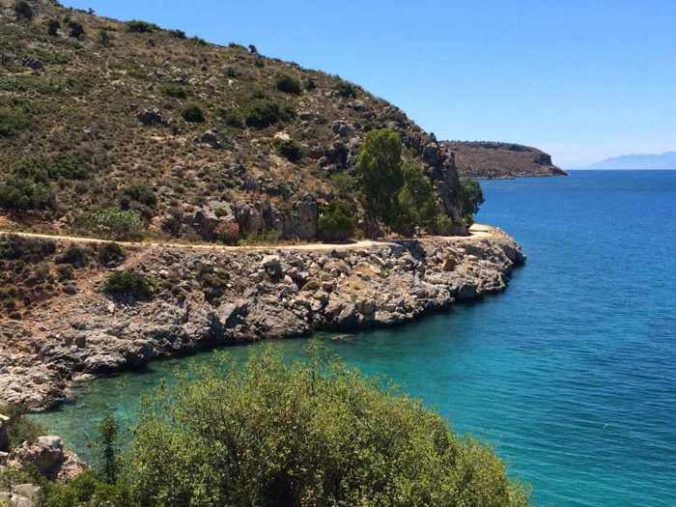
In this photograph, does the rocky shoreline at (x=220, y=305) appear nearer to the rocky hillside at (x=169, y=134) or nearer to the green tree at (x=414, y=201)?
the green tree at (x=414, y=201)

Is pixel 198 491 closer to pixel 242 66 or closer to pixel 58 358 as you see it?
pixel 58 358

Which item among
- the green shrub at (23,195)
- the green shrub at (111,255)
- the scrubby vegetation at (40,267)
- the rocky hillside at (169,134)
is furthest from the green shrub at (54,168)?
the green shrub at (111,255)

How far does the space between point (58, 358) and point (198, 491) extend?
27964mm

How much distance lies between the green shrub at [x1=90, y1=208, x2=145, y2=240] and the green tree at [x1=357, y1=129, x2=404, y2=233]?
29.5 meters

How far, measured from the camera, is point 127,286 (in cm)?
4953

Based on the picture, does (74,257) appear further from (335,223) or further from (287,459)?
(287,459)

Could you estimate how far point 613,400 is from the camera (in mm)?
39781

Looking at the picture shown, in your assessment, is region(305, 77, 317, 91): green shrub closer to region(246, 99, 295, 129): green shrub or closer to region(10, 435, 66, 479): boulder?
region(246, 99, 295, 129): green shrub

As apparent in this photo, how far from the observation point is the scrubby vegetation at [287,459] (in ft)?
64.0

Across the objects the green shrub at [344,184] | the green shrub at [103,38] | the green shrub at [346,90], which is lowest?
the green shrub at [344,184]

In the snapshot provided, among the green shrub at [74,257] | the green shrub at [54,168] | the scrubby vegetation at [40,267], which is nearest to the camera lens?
the scrubby vegetation at [40,267]

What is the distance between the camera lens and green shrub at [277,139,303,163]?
268 feet

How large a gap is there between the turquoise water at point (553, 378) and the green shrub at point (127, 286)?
7141 mm

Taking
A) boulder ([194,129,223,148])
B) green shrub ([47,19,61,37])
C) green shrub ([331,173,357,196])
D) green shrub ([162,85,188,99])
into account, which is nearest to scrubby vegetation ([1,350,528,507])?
boulder ([194,129,223,148])
